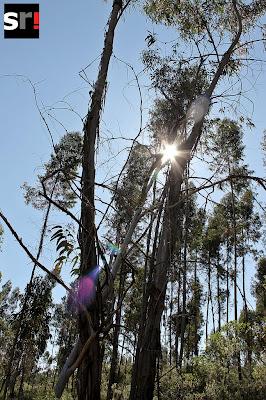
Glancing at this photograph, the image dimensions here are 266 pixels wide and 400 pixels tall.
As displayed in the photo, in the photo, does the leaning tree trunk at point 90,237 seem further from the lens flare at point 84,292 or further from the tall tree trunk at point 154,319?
the tall tree trunk at point 154,319

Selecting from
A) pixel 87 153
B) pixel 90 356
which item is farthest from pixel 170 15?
pixel 90 356

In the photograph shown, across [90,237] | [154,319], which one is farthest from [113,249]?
[154,319]

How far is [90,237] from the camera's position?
2174mm

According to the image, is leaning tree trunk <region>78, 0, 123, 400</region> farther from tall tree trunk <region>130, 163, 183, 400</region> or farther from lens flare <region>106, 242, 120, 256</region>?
tall tree trunk <region>130, 163, 183, 400</region>

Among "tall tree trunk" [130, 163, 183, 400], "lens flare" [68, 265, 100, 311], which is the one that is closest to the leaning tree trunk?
"lens flare" [68, 265, 100, 311]

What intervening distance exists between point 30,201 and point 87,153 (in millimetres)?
15455

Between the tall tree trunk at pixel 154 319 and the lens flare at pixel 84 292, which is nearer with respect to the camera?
the lens flare at pixel 84 292

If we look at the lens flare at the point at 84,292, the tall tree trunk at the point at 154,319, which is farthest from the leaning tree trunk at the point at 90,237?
the tall tree trunk at the point at 154,319

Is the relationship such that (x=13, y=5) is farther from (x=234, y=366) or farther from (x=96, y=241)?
(x=234, y=366)

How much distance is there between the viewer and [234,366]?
12562 millimetres

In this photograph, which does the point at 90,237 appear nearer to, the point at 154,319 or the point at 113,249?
the point at 113,249

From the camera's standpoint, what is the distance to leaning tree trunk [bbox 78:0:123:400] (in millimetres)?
1969

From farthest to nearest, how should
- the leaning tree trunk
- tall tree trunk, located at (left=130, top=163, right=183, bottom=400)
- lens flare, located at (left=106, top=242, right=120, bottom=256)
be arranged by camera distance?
tall tree trunk, located at (left=130, top=163, right=183, bottom=400) → lens flare, located at (left=106, top=242, right=120, bottom=256) → the leaning tree trunk

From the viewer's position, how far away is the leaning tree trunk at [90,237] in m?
1.97
